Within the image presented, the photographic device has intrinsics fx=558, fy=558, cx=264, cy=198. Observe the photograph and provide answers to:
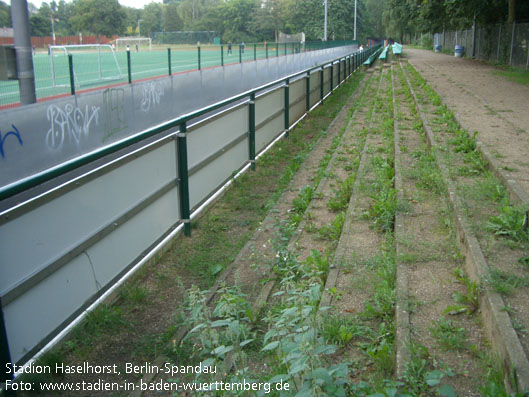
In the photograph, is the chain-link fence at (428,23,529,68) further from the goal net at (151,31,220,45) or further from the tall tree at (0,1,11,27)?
the tall tree at (0,1,11,27)

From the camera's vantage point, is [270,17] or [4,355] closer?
[4,355]

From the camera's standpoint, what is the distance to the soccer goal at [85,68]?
1273cm

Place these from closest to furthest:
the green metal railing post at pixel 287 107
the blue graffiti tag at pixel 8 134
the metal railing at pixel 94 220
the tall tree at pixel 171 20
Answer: the metal railing at pixel 94 220 < the blue graffiti tag at pixel 8 134 < the green metal railing post at pixel 287 107 < the tall tree at pixel 171 20

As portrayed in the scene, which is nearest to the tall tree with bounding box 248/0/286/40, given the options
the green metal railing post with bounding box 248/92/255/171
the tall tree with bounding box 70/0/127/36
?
the tall tree with bounding box 70/0/127/36

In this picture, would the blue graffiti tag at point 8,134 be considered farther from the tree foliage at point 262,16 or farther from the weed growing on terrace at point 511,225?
the tree foliage at point 262,16

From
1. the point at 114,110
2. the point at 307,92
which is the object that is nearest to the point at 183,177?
the point at 114,110

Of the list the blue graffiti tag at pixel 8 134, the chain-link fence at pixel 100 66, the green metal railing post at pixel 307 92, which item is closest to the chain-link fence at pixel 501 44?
the chain-link fence at pixel 100 66

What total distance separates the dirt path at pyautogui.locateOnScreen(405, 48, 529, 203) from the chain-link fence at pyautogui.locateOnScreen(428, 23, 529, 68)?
351 inches

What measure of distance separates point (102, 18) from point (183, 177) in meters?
56.1

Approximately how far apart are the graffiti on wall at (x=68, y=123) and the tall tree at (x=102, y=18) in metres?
45.4

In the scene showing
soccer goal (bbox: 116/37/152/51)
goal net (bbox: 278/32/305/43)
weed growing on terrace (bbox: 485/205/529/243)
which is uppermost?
goal net (bbox: 278/32/305/43)

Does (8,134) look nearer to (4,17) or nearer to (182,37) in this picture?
(182,37)

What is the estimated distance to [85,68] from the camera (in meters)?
14.3

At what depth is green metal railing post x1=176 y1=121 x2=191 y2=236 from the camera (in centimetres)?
569
